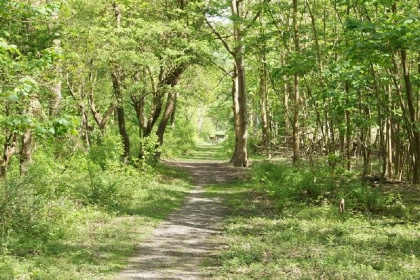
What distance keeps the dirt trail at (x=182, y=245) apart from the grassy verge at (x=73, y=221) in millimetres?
346

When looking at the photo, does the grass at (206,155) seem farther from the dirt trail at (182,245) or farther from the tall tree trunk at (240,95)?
the dirt trail at (182,245)

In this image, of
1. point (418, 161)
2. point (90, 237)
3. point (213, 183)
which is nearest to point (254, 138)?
point (213, 183)

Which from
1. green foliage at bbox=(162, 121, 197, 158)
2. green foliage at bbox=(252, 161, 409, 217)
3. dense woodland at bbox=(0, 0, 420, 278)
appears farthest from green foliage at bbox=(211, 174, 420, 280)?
green foliage at bbox=(162, 121, 197, 158)

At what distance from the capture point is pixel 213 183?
67.8ft

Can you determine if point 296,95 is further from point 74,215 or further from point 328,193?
point 74,215

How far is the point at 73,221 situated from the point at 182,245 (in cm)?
277

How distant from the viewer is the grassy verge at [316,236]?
294 inches

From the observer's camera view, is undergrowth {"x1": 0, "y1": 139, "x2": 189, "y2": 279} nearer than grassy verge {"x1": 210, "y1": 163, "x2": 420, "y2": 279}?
No

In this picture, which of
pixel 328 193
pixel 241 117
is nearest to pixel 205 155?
pixel 241 117

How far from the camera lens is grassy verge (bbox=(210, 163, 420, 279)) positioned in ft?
24.5

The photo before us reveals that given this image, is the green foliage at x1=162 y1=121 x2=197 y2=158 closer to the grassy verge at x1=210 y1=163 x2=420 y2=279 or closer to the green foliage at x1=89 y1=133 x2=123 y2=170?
the green foliage at x1=89 y1=133 x2=123 y2=170

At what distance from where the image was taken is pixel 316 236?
32.4ft

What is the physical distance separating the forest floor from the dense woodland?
2.08 meters

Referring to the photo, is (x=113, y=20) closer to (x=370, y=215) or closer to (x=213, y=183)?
(x=213, y=183)
